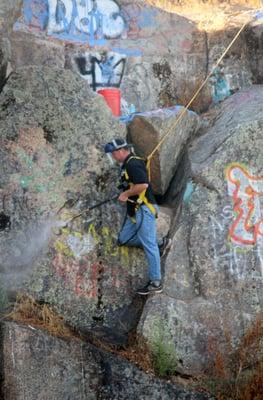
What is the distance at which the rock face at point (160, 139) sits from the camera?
8.08 metres

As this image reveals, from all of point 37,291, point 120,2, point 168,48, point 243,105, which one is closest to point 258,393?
point 37,291

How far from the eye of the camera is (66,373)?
20.3 feet

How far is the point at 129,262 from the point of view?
712cm

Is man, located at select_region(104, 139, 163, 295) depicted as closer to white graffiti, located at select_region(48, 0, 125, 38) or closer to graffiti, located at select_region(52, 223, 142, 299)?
graffiti, located at select_region(52, 223, 142, 299)

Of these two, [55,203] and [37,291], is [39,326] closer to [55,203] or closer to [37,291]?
[37,291]

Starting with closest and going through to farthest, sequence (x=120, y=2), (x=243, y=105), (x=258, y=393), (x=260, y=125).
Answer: (x=258, y=393) → (x=260, y=125) → (x=243, y=105) → (x=120, y=2)

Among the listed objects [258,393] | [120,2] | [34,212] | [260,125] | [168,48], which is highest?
[120,2]

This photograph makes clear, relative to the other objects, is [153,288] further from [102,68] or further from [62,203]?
[102,68]

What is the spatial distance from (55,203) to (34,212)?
27cm

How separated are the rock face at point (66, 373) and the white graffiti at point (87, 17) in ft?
19.1

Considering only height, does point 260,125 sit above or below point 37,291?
above

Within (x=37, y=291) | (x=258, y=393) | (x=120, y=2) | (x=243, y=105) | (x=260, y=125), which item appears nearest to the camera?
(x=258, y=393)

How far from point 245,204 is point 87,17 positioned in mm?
5197

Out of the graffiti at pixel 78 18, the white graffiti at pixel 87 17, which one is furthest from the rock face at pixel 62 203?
the white graffiti at pixel 87 17
